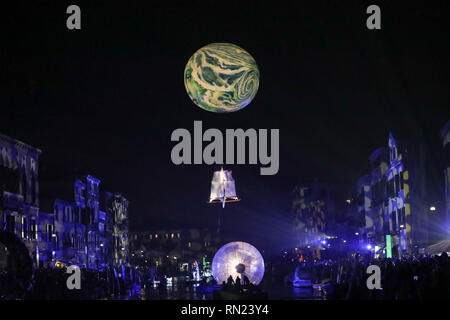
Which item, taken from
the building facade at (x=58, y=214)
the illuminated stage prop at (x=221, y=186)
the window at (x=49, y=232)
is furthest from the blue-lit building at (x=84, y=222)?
the illuminated stage prop at (x=221, y=186)

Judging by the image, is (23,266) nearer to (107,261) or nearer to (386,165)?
(386,165)

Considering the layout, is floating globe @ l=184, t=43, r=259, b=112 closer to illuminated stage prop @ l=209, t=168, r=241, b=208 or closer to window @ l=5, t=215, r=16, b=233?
window @ l=5, t=215, r=16, b=233

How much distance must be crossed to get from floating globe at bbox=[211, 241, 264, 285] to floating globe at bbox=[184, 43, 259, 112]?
22.3 metres

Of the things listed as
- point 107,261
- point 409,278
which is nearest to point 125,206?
point 107,261

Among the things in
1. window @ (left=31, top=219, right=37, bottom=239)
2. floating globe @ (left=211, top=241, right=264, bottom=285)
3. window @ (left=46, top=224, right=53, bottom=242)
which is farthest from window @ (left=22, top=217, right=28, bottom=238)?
floating globe @ (left=211, top=241, right=264, bottom=285)

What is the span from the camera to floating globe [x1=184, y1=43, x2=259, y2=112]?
28703mm

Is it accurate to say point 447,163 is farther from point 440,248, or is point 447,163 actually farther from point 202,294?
point 202,294

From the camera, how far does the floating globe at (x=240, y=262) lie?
50.9 metres

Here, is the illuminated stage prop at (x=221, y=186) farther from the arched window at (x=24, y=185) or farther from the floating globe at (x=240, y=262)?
the floating globe at (x=240, y=262)

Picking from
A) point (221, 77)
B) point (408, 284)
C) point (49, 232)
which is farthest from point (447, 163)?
point (221, 77)

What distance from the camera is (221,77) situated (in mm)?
28891

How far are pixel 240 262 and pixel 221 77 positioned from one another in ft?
79.1

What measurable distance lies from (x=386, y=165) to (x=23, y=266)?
68.8m

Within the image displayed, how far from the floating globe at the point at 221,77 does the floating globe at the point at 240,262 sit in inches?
877
